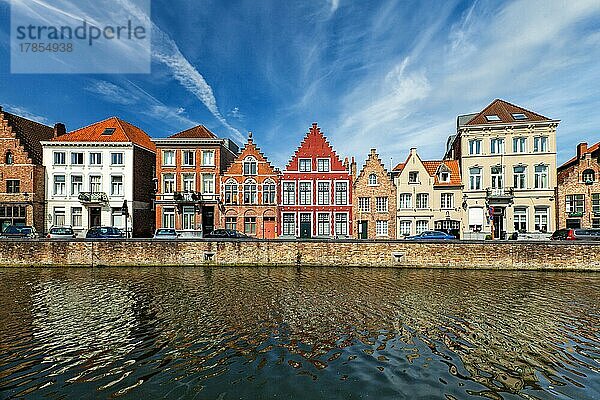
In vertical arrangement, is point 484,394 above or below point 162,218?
below

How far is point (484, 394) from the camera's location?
27.5 feet

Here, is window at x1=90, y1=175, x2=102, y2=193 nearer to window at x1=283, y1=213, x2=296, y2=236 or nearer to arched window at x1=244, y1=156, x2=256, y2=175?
arched window at x1=244, y1=156, x2=256, y2=175

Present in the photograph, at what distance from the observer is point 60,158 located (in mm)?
43219

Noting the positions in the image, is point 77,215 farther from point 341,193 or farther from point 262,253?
point 341,193

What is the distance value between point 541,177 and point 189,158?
40.0 m

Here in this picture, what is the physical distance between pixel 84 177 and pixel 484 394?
152 feet

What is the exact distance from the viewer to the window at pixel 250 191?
4309 cm

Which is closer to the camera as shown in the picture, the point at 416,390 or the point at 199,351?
the point at 416,390

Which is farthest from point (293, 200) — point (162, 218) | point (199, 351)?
point (199, 351)

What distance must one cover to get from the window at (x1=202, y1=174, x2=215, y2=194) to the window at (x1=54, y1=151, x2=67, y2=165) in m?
16.3

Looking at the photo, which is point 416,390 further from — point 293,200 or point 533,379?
point 293,200

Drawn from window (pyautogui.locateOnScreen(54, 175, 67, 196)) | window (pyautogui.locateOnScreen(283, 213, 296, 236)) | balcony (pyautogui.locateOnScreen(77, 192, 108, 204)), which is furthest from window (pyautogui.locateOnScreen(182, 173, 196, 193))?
window (pyautogui.locateOnScreen(54, 175, 67, 196))

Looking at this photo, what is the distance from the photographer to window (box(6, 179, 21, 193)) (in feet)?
136

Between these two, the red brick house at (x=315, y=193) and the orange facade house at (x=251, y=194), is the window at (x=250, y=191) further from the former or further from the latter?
the red brick house at (x=315, y=193)
